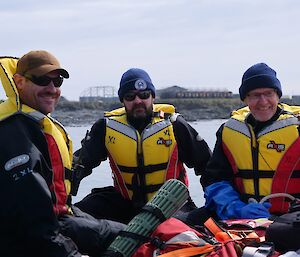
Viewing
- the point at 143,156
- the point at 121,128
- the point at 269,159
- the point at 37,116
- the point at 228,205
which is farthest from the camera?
the point at 121,128

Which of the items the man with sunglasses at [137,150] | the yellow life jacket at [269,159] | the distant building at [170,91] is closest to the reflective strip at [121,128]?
the man with sunglasses at [137,150]

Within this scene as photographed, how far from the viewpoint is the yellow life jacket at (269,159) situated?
3.32 m

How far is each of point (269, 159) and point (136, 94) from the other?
964mm

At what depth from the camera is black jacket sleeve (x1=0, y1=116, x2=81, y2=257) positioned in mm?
2258

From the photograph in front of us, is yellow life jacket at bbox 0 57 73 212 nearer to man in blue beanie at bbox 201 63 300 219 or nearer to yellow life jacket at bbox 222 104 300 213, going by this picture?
man in blue beanie at bbox 201 63 300 219

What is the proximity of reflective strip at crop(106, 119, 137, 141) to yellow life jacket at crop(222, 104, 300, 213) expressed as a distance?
659 mm

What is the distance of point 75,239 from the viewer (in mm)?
2572

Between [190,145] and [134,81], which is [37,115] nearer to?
[134,81]

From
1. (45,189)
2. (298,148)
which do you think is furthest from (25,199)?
(298,148)

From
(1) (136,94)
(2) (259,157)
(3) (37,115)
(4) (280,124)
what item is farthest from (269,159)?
(3) (37,115)

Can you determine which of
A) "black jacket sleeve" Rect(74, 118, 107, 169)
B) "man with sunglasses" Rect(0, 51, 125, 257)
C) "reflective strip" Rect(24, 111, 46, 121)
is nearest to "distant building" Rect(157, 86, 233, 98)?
"black jacket sleeve" Rect(74, 118, 107, 169)

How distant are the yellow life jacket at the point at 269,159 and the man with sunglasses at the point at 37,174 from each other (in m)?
0.97

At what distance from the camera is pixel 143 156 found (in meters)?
3.70

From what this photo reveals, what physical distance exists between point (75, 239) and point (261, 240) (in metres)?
0.83
